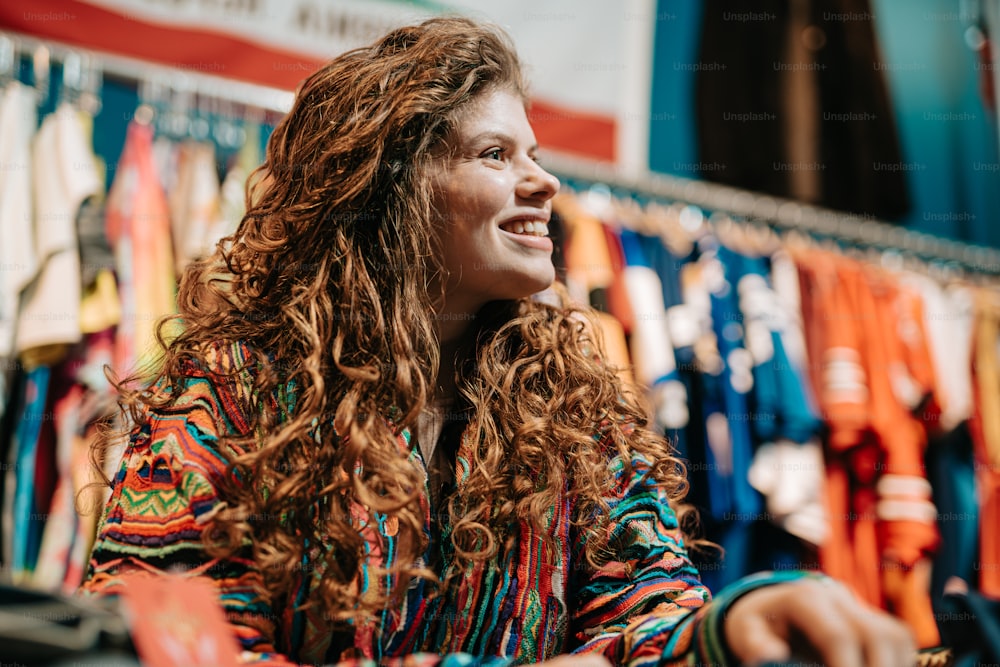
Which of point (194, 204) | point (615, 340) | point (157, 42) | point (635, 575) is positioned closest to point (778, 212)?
point (615, 340)

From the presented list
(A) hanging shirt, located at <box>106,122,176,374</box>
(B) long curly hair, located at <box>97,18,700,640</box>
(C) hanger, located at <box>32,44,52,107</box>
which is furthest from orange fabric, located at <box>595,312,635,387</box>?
(C) hanger, located at <box>32,44,52,107</box>

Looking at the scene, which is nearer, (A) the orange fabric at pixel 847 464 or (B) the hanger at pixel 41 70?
(B) the hanger at pixel 41 70

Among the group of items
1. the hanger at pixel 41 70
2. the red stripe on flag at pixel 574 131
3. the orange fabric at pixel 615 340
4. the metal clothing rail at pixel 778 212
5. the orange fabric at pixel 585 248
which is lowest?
the orange fabric at pixel 615 340

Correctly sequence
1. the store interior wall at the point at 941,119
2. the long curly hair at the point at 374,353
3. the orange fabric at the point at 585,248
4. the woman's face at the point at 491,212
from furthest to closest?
the store interior wall at the point at 941,119 < the orange fabric at the point at 585,248 < the woman's face at the point at 491,212 < the long curly hair at the point at 374,353

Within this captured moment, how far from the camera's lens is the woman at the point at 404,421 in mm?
961

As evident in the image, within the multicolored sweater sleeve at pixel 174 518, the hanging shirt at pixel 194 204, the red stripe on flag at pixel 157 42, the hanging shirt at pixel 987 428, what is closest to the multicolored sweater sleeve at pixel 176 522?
the multicolored sweater sleeve at pixel 174 518

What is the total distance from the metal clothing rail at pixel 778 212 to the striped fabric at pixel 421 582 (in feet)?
5.08

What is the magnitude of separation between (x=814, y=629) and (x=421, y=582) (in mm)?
514

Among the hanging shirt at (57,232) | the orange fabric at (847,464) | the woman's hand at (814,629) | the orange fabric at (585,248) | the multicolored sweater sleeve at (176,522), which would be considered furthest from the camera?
the orange fabric at (847,464)

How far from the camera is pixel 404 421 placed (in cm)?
108

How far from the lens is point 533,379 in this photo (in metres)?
1.25

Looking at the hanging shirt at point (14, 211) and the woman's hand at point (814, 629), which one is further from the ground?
the hanging shirt at point (14, 211)

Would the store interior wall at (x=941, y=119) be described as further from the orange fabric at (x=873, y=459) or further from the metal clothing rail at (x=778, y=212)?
the orange fabric at (x=873, y=459)

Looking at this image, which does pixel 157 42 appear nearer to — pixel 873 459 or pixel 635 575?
pixel 635 575
